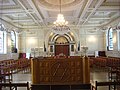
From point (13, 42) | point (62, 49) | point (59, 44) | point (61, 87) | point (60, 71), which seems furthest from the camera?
point (59, 44)

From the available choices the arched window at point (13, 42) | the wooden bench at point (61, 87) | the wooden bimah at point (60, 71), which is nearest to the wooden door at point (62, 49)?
the arched window at point (13, 42)

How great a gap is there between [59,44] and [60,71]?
17.3 metres

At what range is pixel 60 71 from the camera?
26.9 feet

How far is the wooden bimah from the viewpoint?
321 inches

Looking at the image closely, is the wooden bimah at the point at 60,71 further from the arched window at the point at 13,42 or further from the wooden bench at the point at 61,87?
the arched window at the point at 13,42

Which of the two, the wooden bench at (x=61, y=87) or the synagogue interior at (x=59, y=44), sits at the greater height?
the synagogue interior at (x=59, y=44)

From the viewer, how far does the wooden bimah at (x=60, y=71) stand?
26.7ft

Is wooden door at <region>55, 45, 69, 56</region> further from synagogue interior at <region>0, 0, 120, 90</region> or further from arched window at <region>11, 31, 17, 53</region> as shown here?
arched window at <region>11, 31, 17, 53</region>

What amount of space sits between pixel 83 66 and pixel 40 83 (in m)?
1.87

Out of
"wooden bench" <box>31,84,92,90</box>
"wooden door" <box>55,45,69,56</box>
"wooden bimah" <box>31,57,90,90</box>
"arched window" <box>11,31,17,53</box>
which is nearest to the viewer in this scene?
"wooden bench" <box>31,84,92,90</box>

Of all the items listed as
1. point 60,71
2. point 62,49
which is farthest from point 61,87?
point 62,49

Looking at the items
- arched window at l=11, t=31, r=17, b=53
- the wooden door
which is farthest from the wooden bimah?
the wooden door

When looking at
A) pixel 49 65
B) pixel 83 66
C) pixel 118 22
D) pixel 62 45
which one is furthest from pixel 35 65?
pixel 62 45

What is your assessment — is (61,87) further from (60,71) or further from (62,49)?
(62,49)
